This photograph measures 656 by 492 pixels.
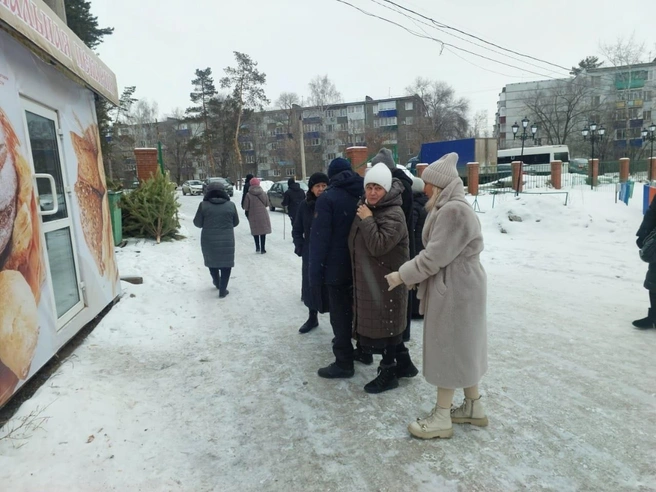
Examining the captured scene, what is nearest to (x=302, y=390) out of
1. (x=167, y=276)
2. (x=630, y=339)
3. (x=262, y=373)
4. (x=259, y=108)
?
(x=262, y=373)

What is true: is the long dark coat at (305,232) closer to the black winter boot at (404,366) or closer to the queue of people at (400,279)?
the queue of people at (400,279)

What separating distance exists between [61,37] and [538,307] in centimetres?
599

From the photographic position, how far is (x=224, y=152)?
4466 cm

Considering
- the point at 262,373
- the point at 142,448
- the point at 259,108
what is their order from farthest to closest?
1. the point at 259,108
2. the point at 262,373
3. the point at 142,448

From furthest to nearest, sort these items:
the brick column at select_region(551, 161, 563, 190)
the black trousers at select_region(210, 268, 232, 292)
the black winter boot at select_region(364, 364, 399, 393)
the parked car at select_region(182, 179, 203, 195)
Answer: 1. the parked car at select_region(182, 179, 203, 195)
2. the brick column at select_region(551, 161, 563, 190)
3. the black trousers at select_region(210, 268, 232, 292)
4. the black winter boot at select_region(364, 364, 399, 393)

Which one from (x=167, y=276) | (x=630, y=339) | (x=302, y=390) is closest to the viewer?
(x=302, y=390)

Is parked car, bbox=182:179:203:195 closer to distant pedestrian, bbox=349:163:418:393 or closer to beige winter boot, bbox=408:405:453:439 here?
distant pedestrian, bbox=349:163:418:393

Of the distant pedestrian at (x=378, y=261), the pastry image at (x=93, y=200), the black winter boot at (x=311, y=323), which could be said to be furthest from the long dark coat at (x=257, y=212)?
A: the distant pedestrian at (x=378, y=261)

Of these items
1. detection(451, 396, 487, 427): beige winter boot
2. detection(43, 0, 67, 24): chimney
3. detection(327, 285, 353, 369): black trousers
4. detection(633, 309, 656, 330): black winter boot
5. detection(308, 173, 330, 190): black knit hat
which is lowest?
detection(633, 309, 656, 330): black winter boot

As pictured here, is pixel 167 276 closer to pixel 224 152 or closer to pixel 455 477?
pixel 455 477

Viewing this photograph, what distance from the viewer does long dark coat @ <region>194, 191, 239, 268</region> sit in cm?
641

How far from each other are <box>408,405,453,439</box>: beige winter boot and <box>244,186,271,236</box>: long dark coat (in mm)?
→ 7513

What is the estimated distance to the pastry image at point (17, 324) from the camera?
2.87m

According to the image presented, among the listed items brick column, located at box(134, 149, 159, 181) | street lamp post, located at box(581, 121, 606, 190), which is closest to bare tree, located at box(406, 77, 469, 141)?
street lamp post, located at box(581, 121, 606, 190)
